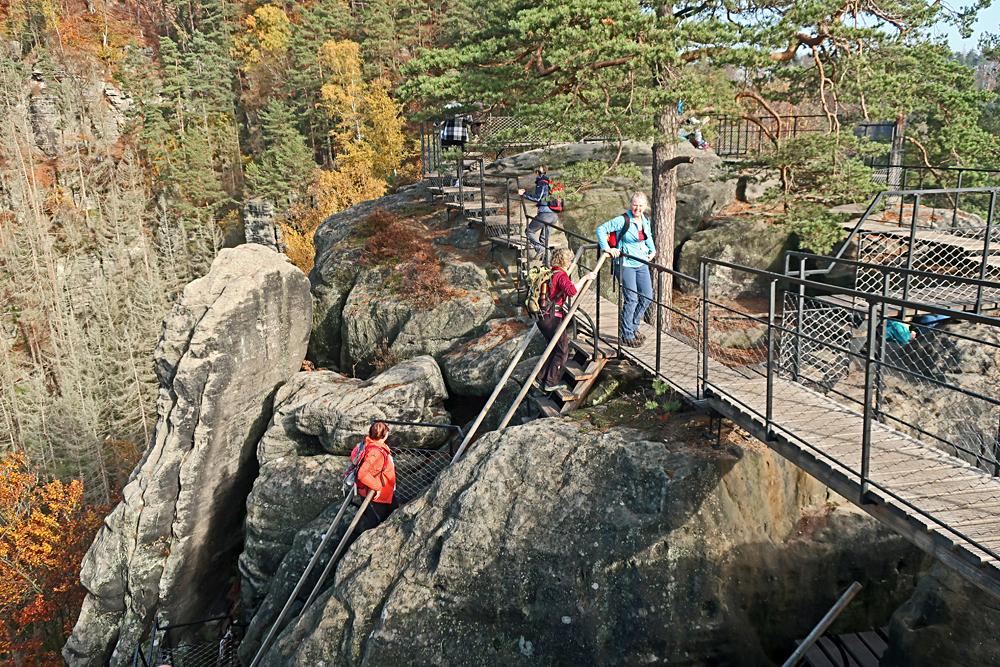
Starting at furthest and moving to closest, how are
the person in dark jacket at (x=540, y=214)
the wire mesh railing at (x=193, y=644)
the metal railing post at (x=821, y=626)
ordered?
the person in dark jacket at (x=540, y=214) < the wire mesh railing at (x=193, y=644) < the metal railing post at (x=821, y=626)

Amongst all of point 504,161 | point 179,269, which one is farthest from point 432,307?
point 179,269

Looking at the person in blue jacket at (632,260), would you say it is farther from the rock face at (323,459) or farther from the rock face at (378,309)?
the rock face at (378,309)

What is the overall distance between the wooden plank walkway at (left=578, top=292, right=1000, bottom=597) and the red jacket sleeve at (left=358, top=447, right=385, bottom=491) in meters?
3.82

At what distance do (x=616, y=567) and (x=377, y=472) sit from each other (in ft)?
11.9

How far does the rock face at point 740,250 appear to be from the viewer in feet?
49.8

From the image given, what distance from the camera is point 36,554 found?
101 ft

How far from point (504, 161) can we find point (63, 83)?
167 ft

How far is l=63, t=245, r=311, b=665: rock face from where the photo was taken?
13.2 meters

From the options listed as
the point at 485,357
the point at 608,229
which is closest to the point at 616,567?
the point at 608,229

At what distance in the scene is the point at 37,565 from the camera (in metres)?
30.9

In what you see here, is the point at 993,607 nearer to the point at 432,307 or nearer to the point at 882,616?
the point at 882,616

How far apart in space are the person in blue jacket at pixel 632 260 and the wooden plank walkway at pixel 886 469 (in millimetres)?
1349

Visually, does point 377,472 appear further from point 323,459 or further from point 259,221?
point 259,221

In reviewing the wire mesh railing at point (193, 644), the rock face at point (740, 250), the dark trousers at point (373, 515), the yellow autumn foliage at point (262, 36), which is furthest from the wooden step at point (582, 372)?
the yellow autumn foliage at point (262, 36)
